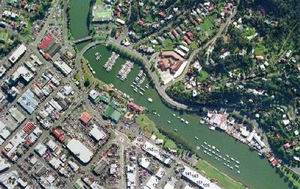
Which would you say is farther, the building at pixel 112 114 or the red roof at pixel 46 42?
the red roof at pixel 46 42

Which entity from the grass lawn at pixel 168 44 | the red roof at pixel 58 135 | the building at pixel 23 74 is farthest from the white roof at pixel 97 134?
the grass lawn at pixel 168 44

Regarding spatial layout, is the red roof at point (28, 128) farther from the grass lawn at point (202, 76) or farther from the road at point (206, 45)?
the grass lawn at point (202, 76)

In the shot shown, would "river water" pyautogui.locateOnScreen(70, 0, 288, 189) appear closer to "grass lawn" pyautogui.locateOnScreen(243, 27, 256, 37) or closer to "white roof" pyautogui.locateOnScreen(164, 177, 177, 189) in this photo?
"white roof" pyautogui.locateOnScreen(164, 177, 177, 189)

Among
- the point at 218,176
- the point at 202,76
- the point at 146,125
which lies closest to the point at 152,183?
the point at 146,125

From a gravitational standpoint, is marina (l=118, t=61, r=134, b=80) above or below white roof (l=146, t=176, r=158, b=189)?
above

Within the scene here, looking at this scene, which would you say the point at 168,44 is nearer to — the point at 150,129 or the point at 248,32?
the point at 248,32

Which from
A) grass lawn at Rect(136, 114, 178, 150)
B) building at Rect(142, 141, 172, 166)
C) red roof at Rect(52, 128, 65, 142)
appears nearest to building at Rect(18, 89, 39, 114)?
red roof at Rect(52, 128, 65, 142)
